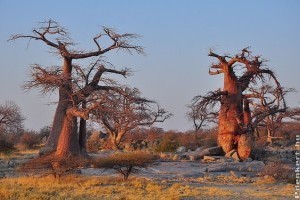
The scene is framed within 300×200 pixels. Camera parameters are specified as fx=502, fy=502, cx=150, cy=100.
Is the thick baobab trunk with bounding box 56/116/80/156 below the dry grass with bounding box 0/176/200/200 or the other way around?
the other way around

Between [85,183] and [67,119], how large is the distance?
5.25 meters

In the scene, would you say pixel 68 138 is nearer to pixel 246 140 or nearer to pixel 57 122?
pixel 57 122

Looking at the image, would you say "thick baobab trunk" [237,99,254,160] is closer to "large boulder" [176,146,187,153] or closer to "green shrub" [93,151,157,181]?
"large boulder" [176,146,187,153]

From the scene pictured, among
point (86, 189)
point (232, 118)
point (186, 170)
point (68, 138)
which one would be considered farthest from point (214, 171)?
point (86, 189)

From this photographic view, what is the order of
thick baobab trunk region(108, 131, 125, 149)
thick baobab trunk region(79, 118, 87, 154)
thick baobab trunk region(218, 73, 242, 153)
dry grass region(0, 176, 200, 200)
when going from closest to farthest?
dry grass region(0, 176, 200, 200)
thick baobab trunk region(79, 118, 87, 154)
thick baobab trunk region(218, 73, 242, 153)
thick baobab trunk region(108, 131, 125, 149)

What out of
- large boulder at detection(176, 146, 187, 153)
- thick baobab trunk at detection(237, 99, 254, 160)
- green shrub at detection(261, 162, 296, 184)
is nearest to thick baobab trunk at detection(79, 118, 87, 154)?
thick baobab trunk at detection(237, 99, 254, 160)

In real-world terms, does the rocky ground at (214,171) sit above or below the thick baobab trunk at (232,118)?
below

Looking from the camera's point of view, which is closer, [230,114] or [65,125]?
[65,125]

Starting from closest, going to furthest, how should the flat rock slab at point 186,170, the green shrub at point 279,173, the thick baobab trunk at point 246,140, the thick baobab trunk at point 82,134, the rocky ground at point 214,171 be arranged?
the rocky ground at point 214,171, the green shrub at point 279,173, the flat rock slab at point 186,170, the thick baobab trunk at point 82,134, the thick baobab trunk at point 246,140

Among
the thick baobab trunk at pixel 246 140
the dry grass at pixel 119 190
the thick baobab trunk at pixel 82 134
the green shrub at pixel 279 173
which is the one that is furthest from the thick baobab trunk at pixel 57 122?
the green shrub at pixel 279 173

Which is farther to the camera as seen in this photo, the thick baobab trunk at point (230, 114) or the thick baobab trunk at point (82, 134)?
the thick baobab trunk at point (230, 114)

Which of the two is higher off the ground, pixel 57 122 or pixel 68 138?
pixel 57 122

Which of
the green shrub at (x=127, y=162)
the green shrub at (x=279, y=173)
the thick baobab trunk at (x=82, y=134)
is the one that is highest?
the thick baobab trunk at (x=82, y=134)

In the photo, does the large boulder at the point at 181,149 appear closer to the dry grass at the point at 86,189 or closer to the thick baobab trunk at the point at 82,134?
the thick baobab trunk at the point at 82,134
